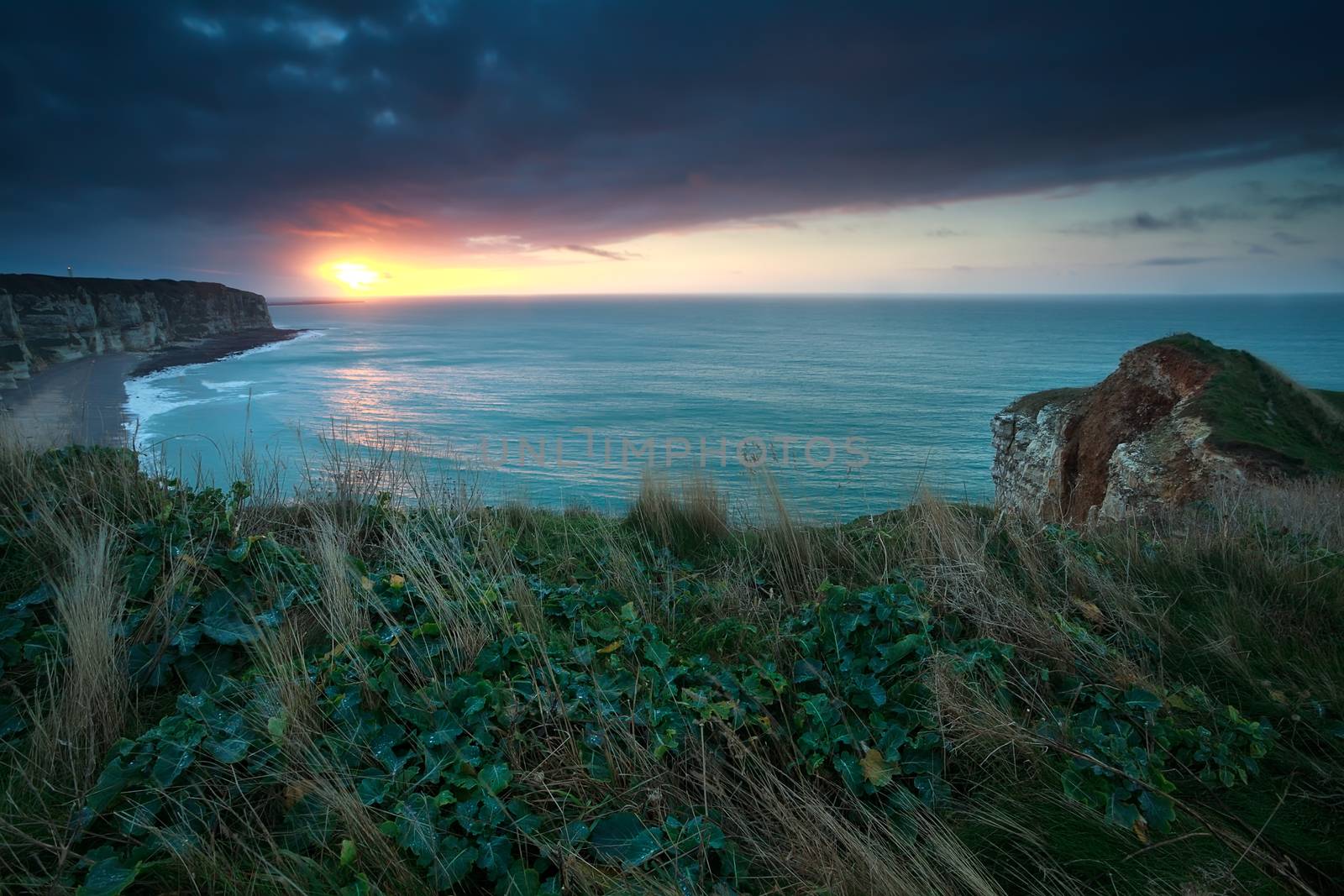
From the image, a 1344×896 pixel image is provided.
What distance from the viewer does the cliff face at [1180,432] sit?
1192 cm

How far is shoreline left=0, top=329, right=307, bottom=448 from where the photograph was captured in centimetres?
1125

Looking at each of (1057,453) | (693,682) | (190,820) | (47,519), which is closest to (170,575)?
(47,519)

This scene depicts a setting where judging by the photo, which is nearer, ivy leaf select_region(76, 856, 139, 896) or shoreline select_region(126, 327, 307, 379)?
ivy leaf select_region(76, 856, 139, 896)

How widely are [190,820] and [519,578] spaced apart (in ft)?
5.50

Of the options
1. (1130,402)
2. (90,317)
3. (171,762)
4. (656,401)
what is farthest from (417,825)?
(90,317)

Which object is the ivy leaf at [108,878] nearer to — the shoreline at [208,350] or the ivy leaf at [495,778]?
the ivy leaf at [495,778]

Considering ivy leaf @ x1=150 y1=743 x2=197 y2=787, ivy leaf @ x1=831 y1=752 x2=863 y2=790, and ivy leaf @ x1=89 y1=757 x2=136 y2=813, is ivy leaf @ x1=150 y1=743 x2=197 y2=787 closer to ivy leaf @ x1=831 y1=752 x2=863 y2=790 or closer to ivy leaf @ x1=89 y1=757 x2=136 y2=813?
ivy leaf @ x1=89 y1=757 x2=136 y2=813

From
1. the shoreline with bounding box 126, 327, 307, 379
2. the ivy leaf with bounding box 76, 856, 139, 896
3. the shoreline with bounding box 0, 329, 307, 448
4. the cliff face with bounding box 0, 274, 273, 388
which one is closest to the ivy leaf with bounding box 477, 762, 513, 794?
the ivy leaf with bounding box 76, 856, 139, 896

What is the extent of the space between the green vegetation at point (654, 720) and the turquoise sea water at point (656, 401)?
1.90 meters

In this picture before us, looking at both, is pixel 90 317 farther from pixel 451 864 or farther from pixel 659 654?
pixel 451 864

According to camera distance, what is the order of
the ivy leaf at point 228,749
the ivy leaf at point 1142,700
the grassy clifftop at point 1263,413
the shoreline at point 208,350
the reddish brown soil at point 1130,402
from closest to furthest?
the ivy leaf at point 228,749
the ivy leaf at point 1142,700
the grassy clifftop at point 1263,413
the reddish brown soil at point 1130,402
the shoreline at point 208,350

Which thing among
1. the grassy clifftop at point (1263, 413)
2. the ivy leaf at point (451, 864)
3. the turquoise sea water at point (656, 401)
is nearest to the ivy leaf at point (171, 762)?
the ivy leaf at point (451, 864)

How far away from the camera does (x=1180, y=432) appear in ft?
42.6

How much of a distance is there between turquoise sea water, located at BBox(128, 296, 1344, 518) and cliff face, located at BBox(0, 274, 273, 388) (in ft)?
25.8
